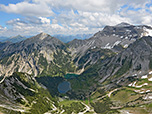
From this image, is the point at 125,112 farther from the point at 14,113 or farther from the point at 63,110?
the point at 14,113

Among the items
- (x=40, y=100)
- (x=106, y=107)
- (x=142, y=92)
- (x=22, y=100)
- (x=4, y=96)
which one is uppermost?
(x=4, y=96)

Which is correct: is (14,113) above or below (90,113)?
above

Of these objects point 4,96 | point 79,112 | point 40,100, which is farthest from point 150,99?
point 4,96

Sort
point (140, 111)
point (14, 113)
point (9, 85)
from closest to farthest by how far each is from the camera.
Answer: point (14, 113) → point (140, 111) → point (9, 85)

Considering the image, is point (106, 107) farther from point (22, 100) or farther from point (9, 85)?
point (9, 85)

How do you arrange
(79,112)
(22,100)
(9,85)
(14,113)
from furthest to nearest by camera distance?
(79,112) → (9,85) → (22,100) → (14,113)

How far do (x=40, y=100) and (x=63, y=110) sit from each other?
130 ft

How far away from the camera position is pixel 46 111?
167m

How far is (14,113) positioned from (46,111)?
52513 mm

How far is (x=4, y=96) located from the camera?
156 metres

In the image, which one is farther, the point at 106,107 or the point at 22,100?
the point at 106,107

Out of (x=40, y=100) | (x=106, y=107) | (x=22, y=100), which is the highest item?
(x=22, y=100)

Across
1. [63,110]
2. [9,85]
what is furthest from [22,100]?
[63,110]

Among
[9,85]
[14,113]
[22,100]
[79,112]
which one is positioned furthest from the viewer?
[79,112]
